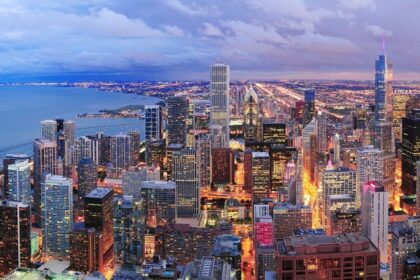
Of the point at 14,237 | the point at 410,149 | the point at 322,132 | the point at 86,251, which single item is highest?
the point at 322,132

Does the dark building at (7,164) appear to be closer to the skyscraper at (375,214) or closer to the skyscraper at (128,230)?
the skyscraper at (128,230)

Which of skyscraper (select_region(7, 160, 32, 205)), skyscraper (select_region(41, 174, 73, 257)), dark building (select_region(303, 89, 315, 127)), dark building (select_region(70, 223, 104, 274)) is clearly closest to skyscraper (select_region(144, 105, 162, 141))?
dark building (select_region(303, 89, 315, 127))

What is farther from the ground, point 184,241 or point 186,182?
point 186,182

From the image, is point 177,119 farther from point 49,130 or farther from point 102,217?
point 102,217

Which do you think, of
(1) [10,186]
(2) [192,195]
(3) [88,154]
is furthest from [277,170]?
(1) [10,186]

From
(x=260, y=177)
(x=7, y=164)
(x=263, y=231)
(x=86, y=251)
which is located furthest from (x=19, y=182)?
(x=260, y=177)

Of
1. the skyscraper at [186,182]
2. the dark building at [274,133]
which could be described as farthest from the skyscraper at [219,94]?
the skyscraper at [186,182]

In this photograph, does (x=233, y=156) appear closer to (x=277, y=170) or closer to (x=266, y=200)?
(x=277, y=170)

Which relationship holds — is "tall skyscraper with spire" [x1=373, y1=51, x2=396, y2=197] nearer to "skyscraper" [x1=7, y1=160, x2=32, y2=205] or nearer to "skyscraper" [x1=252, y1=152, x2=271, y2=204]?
"skyscraper" [x1=252, y1=152, x2=271, y2=204]
